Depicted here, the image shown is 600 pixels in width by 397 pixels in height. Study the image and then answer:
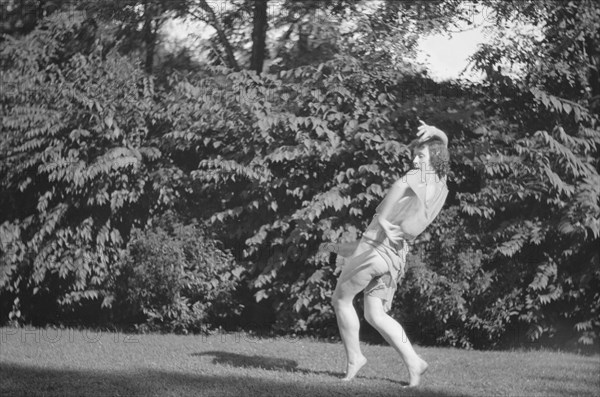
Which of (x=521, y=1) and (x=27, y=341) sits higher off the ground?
(x=521, y=1)

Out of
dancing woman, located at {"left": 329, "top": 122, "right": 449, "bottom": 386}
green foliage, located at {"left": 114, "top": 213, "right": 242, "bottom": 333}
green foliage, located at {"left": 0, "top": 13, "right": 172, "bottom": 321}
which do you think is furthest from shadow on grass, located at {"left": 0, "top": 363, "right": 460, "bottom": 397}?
green foliage, located at {"left": 0, "top": 13, "right": 172, "bottom": 321}

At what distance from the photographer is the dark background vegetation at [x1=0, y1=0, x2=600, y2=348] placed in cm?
1067

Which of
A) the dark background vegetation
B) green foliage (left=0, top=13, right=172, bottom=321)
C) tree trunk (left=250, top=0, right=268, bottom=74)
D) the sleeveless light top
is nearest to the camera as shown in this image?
the sleeveless light top

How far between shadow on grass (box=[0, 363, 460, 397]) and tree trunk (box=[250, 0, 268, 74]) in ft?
22.6

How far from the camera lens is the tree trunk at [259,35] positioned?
13891 mm

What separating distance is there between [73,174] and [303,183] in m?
2.82

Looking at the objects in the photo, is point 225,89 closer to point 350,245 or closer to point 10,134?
point 10,134

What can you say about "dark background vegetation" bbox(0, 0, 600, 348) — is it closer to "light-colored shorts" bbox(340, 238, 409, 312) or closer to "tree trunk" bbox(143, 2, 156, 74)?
"tree trunk" bbox(143, 2, 156, 74)

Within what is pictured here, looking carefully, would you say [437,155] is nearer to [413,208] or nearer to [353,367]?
[413,208]

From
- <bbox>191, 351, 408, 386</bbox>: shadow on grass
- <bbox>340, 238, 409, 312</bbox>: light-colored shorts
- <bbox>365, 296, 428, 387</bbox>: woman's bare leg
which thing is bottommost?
<bbox>191, 351, 408, 386</bbox>: shadow on grass

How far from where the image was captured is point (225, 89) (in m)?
11.6

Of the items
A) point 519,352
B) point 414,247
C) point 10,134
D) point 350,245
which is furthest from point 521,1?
point 10,134

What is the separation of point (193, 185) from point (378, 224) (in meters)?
4.50

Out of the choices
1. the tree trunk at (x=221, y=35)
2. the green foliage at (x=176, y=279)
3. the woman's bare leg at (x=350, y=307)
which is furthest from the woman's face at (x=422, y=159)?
the tree trunk at (x=221, y=35)
